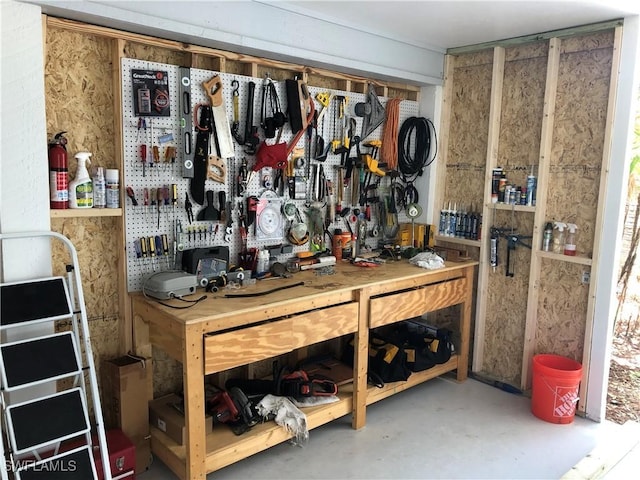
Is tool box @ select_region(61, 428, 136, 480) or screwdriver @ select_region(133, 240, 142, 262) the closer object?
tool box @ select_region(61, 428, 136, 480)

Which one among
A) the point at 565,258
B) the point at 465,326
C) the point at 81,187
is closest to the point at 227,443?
the point at 81,187

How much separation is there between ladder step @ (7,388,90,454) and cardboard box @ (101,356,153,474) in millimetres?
333

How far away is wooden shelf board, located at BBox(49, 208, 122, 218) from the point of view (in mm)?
2422

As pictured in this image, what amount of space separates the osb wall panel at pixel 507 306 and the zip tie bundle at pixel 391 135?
2.93ft

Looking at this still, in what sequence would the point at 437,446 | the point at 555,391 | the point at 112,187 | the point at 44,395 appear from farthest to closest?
1. the point at 555,391
2. the point at 437,446
3. the point at 112,187
4. the point at 44,395

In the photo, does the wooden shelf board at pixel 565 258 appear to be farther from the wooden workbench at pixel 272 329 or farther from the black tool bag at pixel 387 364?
the black tool bag at pixel 387 364

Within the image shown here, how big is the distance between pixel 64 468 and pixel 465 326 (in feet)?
9.21

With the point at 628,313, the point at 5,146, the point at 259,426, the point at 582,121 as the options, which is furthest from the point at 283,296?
the point at 628,313

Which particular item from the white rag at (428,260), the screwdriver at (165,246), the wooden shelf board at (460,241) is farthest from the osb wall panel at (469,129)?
the screwdriver at (165,246)

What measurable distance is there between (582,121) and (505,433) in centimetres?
207

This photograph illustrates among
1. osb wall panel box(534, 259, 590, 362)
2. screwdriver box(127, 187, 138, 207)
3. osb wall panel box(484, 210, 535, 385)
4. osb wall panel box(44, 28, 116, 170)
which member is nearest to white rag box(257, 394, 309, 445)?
screwdriver box(127, 187, 138, 207)

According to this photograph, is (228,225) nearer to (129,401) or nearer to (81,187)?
(81,187)

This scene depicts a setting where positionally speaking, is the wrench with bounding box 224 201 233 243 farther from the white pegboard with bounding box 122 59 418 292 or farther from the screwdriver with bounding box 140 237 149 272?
the screwdriver with bounding box 140 237 149 272

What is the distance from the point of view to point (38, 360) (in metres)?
2.24
